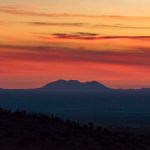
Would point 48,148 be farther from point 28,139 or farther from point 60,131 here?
point 60,131

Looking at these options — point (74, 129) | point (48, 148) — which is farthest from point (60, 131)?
point (48, 148)

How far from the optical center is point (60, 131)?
3494 centimetres

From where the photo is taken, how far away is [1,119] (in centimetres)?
3606

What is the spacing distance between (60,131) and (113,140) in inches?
105

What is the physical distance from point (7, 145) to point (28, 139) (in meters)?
1.44

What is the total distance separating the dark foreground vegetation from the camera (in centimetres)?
3173

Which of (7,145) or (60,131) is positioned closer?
(7,145)

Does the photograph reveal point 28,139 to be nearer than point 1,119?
Yes

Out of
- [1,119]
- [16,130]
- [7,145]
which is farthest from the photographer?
[1,119]

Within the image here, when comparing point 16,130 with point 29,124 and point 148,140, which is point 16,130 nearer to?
point 29,124

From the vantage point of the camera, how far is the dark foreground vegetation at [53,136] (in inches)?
1249

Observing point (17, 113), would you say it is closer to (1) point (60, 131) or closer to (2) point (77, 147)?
(1) point (60, 131)

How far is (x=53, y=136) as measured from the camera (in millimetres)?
33344

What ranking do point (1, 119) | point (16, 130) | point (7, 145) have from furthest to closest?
point (1, 119) < point (16, 130) < point (7, 145)
